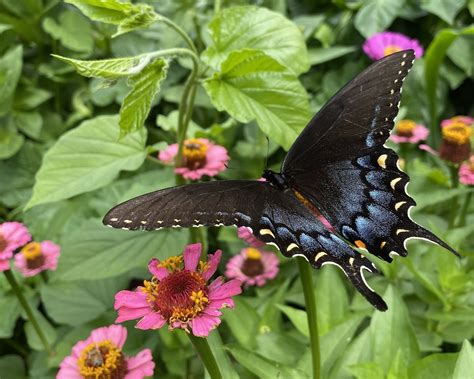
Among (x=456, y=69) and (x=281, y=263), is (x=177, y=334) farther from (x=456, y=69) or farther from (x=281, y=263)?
(x=456, y=69)

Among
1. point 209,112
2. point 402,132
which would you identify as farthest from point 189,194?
point 209,112

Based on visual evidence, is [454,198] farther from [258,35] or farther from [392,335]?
[258,35]

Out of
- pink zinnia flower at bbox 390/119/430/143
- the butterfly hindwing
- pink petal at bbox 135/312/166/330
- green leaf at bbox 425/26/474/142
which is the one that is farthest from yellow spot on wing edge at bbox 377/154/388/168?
green leaf at bbox 425/26/474/142

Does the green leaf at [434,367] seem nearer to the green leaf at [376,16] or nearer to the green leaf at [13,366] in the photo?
the green leaf at [13,366]

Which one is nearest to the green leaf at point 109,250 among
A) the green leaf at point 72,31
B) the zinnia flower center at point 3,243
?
the zinnia flower center at point 3,243

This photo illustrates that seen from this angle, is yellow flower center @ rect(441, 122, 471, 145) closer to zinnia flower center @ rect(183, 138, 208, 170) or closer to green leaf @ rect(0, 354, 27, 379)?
zinnia flower center @ rect(183, 138, 208, 170)

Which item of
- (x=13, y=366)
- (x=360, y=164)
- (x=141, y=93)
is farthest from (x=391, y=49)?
(x=13, y=366)
